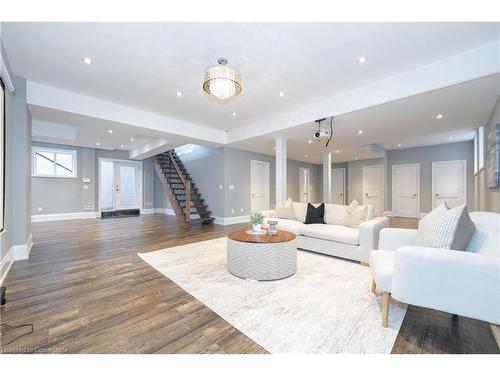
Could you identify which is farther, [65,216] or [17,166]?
[65,216]

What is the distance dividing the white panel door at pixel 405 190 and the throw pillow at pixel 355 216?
→ 5.89 meters

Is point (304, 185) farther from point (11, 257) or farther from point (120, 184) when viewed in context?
point (11, 257)

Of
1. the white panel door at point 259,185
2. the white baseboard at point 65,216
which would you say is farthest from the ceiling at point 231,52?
the white baseboard at point 65,216

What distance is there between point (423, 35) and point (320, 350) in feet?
10.1

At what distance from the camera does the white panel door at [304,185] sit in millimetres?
9875

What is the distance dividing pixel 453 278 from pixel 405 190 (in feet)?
26.3

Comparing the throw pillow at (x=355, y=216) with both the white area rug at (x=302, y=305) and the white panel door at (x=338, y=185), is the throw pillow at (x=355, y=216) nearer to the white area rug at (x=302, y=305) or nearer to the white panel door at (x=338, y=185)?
the white area rug at (x=302, y=305)

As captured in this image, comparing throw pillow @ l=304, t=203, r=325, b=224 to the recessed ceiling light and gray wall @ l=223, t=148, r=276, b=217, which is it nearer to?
→ gray wall @ l=223, t=148, r=276, b=217

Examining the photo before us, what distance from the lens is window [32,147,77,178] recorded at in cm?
688

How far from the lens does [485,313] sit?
1.30 meters

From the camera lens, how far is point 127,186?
892cm

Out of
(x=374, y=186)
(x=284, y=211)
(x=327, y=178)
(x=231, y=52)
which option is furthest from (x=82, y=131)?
(x=374, y=186)

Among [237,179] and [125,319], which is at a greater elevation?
[237,179]
